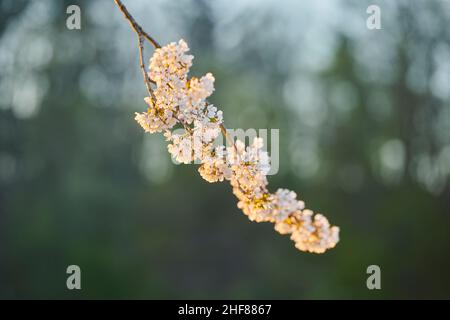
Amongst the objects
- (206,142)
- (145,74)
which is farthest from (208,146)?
(145,74)

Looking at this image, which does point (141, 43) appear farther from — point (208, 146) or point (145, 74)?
point (208, 146)

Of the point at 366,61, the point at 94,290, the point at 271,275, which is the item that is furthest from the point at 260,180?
the point at 366,61

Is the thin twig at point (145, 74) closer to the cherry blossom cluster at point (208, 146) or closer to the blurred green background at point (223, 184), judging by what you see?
the cherry blossom cluster at point (208, 146)

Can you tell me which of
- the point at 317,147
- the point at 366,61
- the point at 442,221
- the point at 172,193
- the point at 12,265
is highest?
the point at 366,61

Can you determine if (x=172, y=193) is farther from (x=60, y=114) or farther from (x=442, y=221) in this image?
(x=442, y=221)

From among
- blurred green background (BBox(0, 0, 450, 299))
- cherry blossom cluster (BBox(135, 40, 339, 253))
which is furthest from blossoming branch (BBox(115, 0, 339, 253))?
blurred green background (BBox(0, 0, 450, 299))
